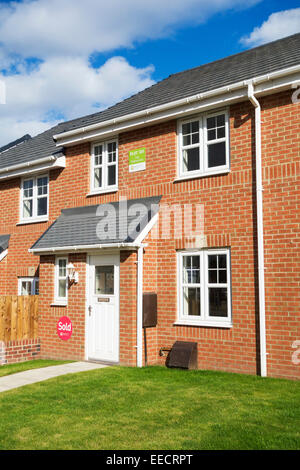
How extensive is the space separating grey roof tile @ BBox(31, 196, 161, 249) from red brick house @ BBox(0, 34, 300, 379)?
4cm

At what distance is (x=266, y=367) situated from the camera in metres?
9.35

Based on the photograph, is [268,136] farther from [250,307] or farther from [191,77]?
[191,77]

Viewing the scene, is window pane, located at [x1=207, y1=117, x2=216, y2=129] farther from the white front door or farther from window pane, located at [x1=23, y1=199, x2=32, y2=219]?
window pane, located at [x1=23, y1=199, x2=32, y2=219]

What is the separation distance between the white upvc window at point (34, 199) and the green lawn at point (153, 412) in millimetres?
6783

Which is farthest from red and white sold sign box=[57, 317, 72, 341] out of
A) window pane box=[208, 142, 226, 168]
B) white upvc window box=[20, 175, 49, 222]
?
window pane box=[208, 142, 226, 168]

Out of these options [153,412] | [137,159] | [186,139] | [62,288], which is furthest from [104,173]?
[153,412]

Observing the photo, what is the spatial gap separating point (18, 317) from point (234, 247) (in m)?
6.23

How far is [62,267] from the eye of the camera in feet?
42.0

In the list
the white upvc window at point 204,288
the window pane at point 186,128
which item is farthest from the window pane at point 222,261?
the window pane at point 186,128

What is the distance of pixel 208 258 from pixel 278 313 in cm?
209

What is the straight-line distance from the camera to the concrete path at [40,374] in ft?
30.5

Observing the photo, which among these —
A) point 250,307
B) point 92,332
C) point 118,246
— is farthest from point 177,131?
point 92,332

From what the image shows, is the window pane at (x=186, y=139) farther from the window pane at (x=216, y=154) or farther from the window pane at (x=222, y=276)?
the window pane at (x=222, y=276)
